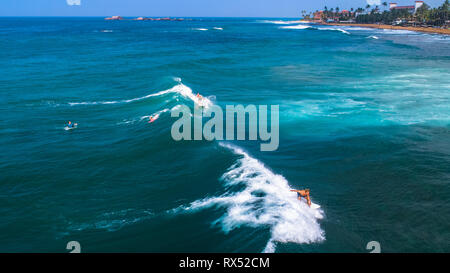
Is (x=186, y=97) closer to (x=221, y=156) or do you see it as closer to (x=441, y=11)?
(x=221, y=156)

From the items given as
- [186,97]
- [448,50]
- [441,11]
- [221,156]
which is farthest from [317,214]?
[441,11]

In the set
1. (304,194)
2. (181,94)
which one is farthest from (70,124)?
(304,194)

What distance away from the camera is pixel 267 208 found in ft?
57.1

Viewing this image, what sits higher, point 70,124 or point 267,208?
point 70,124

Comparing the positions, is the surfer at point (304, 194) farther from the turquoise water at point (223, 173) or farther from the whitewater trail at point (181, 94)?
the whitewater trail at point (181, 94)

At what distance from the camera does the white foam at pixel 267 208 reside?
50.4 ft

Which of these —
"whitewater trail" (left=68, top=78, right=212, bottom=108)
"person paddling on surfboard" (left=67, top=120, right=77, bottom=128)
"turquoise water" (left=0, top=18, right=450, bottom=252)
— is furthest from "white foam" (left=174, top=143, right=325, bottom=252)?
"person paddling on surfboard" (left=67, top=120, right=77, bottom=128)

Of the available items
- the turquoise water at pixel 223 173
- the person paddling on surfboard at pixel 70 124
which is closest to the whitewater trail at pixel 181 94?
the turquoise water at pixel 223 173

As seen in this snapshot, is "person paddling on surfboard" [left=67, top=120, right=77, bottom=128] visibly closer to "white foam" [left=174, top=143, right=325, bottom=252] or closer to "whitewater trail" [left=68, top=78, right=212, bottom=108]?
"whitewater trail" [left=68, top=78, right=212, bottom=108]

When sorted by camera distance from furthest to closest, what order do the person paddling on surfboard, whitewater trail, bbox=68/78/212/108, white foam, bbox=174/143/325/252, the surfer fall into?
1. whitewater trail, bbox=68/78/212/108
2. the person paddling on surfboard
3. the surfer
4. white foam, bbox=174/143/325/252

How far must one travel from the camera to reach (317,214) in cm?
1672

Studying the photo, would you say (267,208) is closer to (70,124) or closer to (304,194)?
(304,194)

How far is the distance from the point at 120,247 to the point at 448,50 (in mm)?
90788

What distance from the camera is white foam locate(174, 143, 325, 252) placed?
15.4 meters
